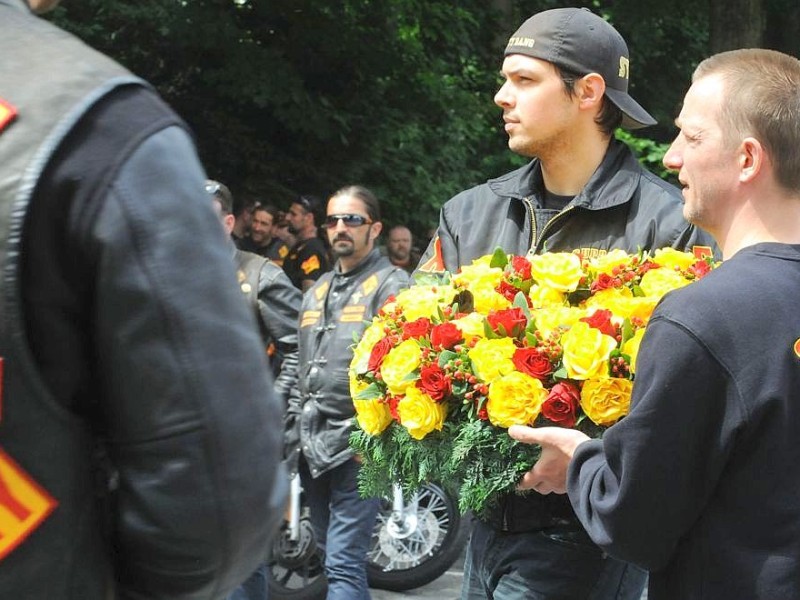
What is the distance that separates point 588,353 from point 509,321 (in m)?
0.24

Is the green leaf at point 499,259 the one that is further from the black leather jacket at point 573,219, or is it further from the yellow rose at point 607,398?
the yellow rose at point 607,398

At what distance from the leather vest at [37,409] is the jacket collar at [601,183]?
2206 mm

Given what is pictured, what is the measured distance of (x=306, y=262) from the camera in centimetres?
1120

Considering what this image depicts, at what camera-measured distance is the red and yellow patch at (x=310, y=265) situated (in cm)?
A: 1111

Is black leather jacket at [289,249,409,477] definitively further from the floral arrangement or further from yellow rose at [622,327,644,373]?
yellow rose at [622,327,644,373]

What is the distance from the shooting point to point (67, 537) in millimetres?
1640

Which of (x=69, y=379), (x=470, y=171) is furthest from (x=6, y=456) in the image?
(x=470, y=171)

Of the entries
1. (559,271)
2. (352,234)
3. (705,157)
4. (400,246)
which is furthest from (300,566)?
(705,157)

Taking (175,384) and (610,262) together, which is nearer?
(175,384)

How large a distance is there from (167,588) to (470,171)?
43.8 feet

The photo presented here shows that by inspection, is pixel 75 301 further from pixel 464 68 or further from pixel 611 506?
pixel 464 68

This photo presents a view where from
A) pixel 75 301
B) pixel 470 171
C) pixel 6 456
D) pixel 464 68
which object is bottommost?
pixel 470 171

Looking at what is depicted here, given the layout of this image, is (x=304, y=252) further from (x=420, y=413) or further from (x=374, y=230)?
Answer: (x=420, y=413)

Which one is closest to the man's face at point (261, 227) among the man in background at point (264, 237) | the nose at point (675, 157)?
the man in background at point (264, 237)
